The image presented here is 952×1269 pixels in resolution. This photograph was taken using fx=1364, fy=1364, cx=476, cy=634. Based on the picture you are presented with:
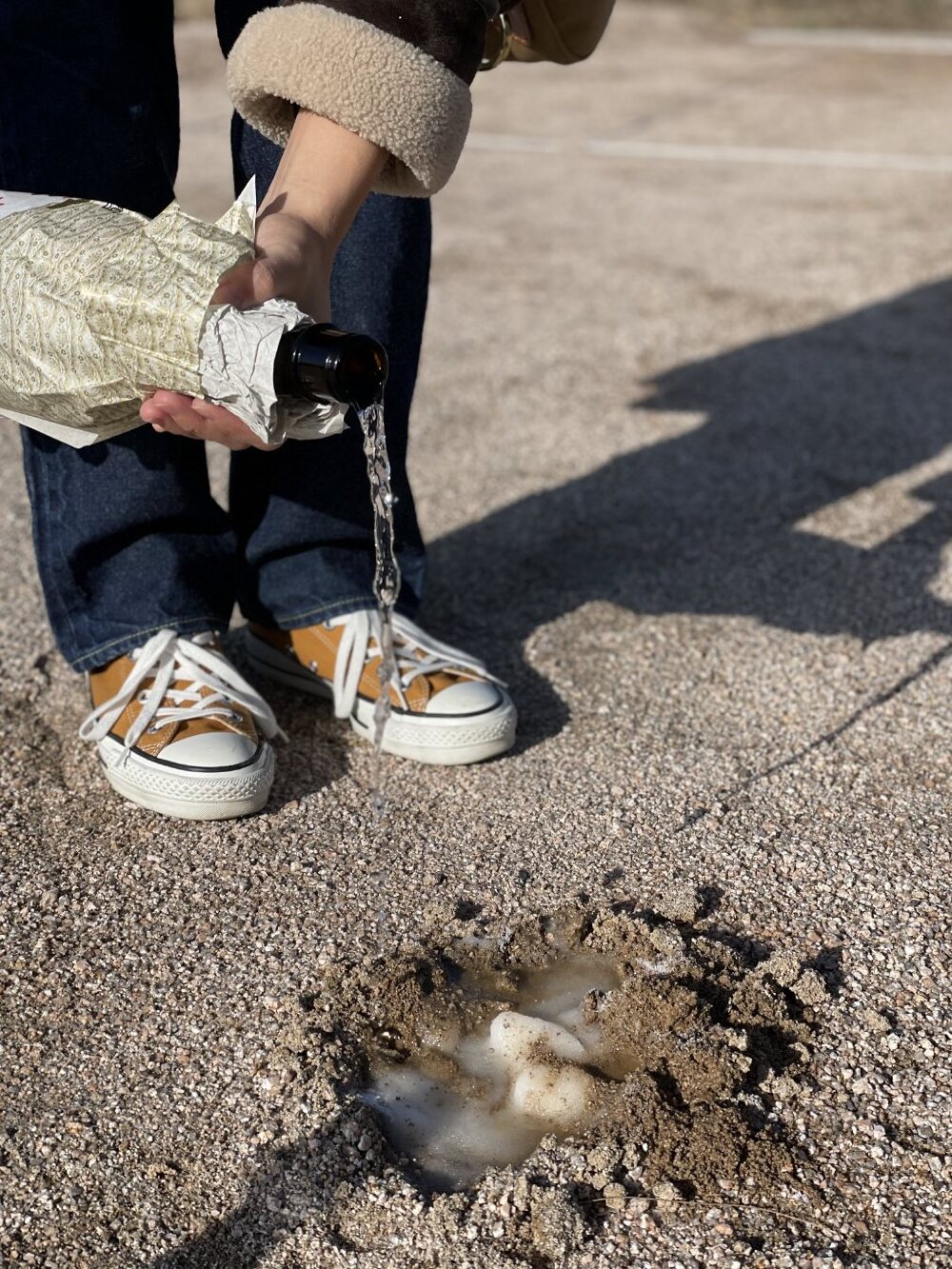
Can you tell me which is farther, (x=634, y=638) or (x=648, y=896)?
(x=634, y=638)

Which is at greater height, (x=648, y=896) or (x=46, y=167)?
(x=46, y=167)

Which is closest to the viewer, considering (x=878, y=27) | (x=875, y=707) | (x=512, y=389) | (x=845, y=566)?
(x=875, y=707)

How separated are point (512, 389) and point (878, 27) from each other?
7.08 metres

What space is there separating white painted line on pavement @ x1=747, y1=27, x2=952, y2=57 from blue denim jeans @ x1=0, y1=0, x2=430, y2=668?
→ 7.75 m

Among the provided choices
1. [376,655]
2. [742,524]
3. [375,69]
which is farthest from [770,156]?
[375,69]

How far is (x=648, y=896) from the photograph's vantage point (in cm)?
197

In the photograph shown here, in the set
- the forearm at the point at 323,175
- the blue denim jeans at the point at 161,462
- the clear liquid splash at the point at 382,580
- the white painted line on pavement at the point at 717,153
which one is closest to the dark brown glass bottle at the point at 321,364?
the forearm at the point at 323,175

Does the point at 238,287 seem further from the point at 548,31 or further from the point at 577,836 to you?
the point at 577,836

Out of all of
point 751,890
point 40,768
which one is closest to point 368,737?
point 40,768

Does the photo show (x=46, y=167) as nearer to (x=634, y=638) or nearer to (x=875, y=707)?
(x=634, y=638)

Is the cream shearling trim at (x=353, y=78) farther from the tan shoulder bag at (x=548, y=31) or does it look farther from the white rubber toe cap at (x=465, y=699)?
the white rubber toe cap at (x=465, y=699)

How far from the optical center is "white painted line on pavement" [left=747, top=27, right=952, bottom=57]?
8.82m

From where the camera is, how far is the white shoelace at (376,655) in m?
2.31

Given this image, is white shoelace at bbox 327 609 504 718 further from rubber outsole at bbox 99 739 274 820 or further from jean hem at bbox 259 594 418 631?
rubber outsole at bbox 99 739 274 820
